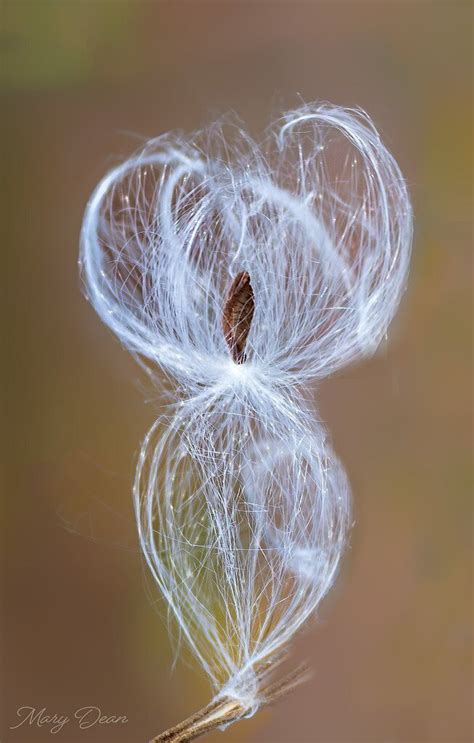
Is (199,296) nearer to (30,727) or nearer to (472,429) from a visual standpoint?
(472,429)

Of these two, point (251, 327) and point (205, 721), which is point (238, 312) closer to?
point (251, 327)

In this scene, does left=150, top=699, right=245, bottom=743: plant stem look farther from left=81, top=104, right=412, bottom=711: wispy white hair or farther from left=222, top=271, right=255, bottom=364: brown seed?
left=222, top=271, right=255, bottom=364: brown seed

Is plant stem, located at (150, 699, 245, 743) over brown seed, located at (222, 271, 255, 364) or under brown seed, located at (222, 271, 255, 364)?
under

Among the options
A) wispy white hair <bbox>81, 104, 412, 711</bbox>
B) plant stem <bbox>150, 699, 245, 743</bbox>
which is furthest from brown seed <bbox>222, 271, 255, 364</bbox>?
plant stem <bbox>150, 699, 245, 743</bbox>

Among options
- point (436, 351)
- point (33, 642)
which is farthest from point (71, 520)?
point (436, 351)

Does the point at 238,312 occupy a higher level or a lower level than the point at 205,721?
higher

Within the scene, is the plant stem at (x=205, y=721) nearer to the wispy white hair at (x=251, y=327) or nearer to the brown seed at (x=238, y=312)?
the wispy white hair at (x=251, y=327)

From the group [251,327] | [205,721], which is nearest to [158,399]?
[251,327]
